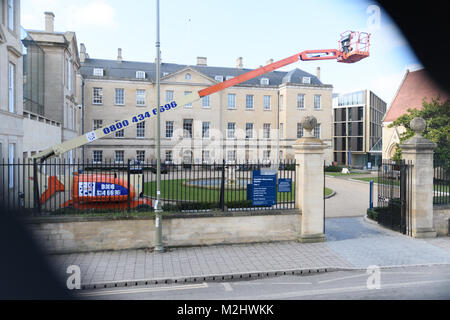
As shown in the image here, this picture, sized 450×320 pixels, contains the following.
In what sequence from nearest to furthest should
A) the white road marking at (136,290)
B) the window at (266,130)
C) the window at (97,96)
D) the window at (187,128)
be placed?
the white road marking at (136,290) → the window at (97,96) → the window at (187,128) → the window at (266,130)

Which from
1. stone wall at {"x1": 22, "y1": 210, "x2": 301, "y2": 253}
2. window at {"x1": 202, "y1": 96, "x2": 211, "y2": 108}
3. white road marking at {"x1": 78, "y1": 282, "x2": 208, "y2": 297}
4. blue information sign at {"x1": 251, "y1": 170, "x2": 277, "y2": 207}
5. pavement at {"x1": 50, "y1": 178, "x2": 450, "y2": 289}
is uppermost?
window at {"x1": 202, "y1": 96, "x2": 211, "y2": 108}

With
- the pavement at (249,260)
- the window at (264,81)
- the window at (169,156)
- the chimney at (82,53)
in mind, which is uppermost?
the chimney at (82,53)

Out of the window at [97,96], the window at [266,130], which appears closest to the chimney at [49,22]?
the window at [97,96]

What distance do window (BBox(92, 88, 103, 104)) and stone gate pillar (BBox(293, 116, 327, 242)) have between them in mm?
36801

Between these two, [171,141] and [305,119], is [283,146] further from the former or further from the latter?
[305,119]

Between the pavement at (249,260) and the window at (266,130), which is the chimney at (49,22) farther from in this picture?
the window at (266,130)

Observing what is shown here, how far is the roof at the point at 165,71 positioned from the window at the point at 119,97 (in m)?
1.62

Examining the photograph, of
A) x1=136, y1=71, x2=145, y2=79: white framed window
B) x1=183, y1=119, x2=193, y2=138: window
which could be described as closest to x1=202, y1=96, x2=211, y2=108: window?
x1=183, y1=119, x2=193, y2=138: window

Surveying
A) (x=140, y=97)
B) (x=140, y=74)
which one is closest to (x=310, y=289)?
(x=140, y=97)

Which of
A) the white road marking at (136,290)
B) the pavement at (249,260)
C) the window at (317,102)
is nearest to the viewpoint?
the white road marking at (136,290)

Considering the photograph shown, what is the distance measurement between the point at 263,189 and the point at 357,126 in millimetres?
56693

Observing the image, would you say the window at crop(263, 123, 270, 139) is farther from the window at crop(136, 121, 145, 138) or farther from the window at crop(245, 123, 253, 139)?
the window at crop(136, 121, 145, 138)

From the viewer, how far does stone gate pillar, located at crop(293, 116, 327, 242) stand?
10672mm

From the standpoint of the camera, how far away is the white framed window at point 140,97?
144ft
